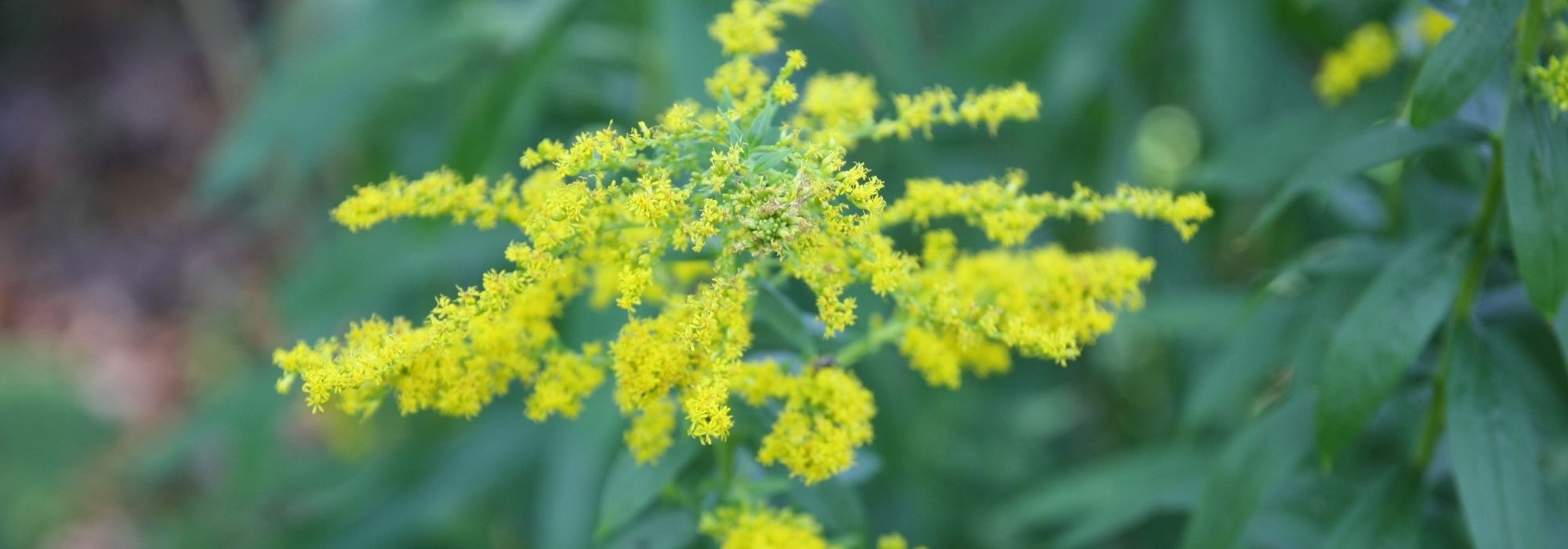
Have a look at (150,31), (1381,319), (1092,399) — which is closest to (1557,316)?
(1381,319)

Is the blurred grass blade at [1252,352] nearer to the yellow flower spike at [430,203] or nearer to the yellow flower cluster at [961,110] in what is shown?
the yellow flower cluster at [961,110]

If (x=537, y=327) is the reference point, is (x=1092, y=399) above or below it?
above

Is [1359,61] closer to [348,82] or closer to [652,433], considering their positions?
[652,433]

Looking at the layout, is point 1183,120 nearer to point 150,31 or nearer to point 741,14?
point 741,14

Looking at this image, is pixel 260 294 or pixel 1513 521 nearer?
pixel 1513 521

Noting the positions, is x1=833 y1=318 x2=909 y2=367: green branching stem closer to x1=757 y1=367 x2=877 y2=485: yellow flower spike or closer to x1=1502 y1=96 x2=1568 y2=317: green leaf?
x1=757 y1=367 x2=877 y2=485: yellow flower spike

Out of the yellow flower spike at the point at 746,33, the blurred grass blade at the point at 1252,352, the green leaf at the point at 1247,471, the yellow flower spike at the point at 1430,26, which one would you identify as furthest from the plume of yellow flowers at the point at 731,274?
the yellow flower spike at the point at 1430,26

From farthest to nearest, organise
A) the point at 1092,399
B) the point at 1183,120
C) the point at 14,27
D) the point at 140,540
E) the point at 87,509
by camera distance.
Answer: the point at 14,27
the point at 87,509
the point at 140,540
the point at 1183,120
the point at 1092,399

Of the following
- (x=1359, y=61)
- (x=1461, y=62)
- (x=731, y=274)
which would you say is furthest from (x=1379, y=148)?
(x=731, y=274)
